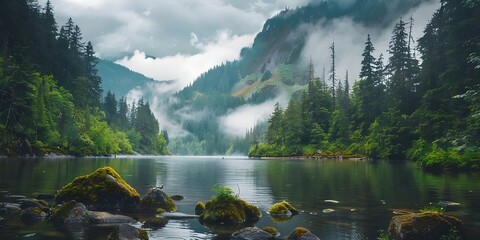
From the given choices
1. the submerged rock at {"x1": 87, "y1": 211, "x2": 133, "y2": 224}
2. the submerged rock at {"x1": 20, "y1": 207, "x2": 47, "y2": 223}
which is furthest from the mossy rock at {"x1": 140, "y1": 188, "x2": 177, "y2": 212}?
the submerged rock at {"x1": 20, "y1": 207, "x2": 47, "y2": 223}

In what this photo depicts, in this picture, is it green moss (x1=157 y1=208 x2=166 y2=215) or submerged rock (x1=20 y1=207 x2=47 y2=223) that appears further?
green moss (x1=157 y1=208 x2=166 y2=215)

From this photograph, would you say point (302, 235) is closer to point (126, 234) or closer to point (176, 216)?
point (126, 234)

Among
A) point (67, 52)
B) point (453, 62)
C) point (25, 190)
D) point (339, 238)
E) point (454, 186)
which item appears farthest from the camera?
point (67, 52)

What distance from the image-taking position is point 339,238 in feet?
48.2

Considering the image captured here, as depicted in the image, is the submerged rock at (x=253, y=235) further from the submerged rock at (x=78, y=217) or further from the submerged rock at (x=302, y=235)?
the submerged rock at (x=78, y=217)

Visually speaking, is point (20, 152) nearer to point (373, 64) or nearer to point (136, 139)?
point (373, 64)

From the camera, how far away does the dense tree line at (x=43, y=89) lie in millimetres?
69875

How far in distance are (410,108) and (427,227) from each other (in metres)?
72.5

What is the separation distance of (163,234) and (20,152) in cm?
7134

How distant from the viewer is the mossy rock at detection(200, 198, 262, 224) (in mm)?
18062

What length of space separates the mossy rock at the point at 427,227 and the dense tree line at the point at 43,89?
2593 inches

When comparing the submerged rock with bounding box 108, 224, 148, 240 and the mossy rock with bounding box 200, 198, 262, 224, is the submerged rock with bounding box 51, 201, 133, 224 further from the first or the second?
the submerged rock with bounding box 108, 224, 148, 240

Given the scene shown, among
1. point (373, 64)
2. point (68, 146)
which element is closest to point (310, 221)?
point (68, 146)

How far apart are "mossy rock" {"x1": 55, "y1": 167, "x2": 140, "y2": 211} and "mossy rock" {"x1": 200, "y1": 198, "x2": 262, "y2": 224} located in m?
5.18
